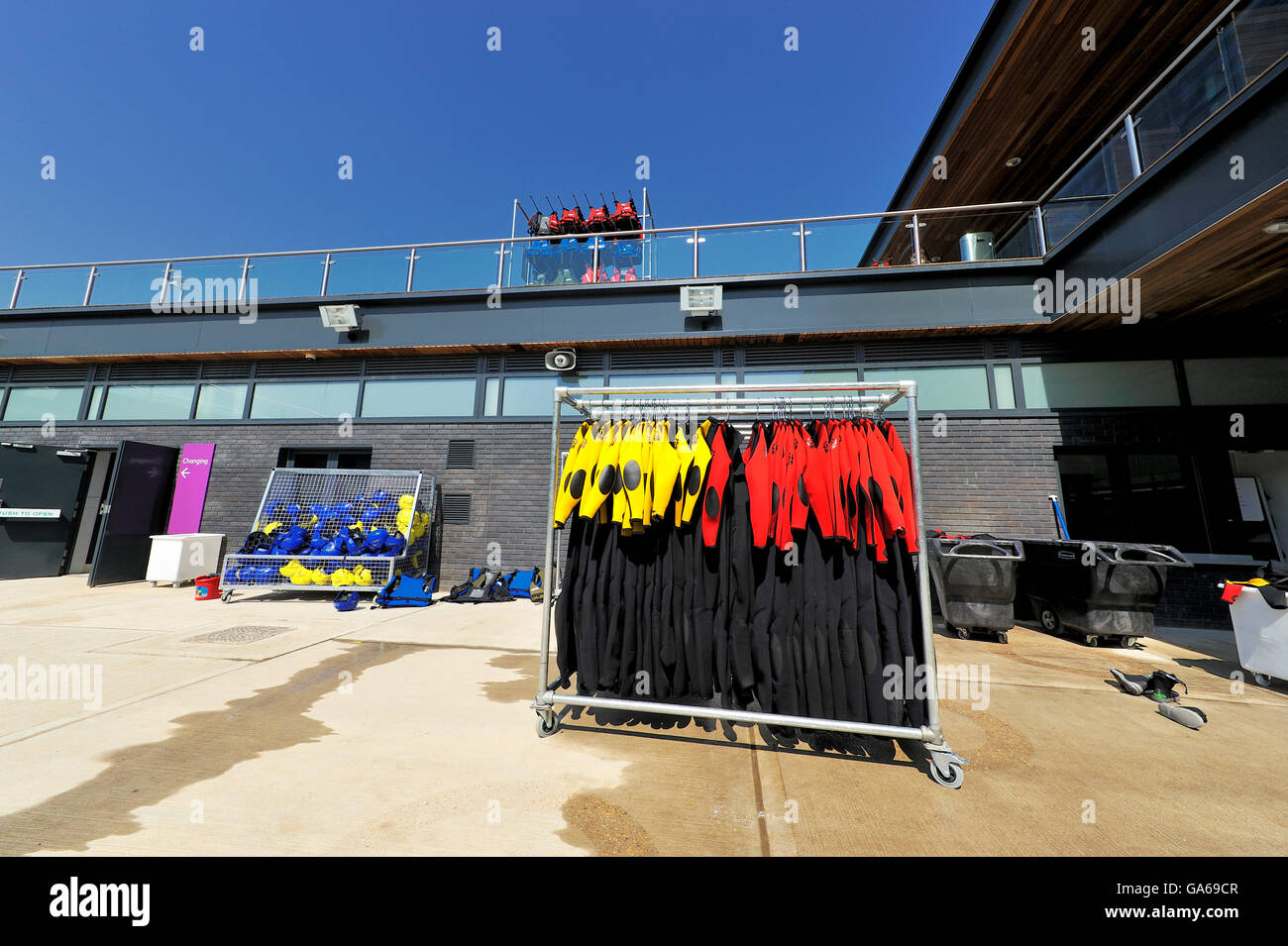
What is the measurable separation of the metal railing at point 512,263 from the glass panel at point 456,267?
2cm

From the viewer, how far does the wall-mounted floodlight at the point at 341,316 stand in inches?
321

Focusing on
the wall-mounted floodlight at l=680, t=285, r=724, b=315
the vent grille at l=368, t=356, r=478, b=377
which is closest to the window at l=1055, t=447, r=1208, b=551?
the wall-mounted floodlight at l=680, t=285, r=724, b=315

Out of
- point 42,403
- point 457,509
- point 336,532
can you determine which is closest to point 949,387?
point 457,509

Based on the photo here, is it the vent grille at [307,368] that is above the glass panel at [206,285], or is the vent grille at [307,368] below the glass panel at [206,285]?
below

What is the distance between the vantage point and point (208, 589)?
6.34m

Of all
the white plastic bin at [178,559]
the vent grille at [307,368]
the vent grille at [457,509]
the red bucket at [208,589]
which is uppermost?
the vent grille at [307,368]

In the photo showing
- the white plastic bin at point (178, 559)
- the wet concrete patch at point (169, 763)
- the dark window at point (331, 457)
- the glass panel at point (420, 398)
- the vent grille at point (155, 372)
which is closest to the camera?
the wet concrete patch at point (169, 763)

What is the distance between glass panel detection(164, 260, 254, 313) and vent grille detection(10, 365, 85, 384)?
274cm

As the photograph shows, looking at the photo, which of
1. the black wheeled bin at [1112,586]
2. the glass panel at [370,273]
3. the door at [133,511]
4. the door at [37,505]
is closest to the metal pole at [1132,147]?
the black wheeled bin at [1112,586]

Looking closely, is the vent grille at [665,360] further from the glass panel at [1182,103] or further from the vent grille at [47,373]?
the vent grille at [47,373]

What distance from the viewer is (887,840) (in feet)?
5.56

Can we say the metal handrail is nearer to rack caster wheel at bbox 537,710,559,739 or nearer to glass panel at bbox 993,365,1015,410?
glass panel at bbox 993,365,1015,410
